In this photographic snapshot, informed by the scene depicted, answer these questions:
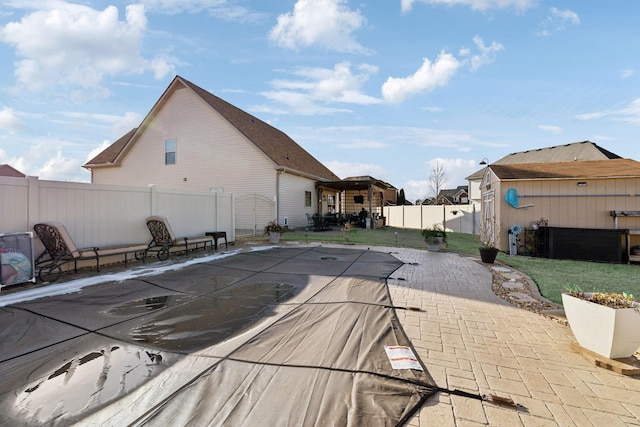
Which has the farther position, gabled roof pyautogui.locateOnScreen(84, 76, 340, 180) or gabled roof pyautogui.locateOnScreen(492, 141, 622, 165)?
gabled roof pyautogui.locateOnScreen(492, 141, 622, 165)

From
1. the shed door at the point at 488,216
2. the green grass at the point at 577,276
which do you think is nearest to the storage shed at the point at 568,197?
the shed door at the point at 488,216

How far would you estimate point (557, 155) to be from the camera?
25953 millimetres

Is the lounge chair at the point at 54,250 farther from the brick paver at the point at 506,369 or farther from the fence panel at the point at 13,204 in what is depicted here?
the brick paver at the point at 506,369

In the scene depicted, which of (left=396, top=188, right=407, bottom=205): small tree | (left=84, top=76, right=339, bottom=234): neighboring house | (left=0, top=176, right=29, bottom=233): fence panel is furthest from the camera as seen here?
(left=396, top=188, right=407, bottom=205): small tree

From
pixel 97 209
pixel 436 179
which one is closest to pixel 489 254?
pixel 97 209

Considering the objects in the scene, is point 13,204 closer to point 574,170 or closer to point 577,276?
point 577,276

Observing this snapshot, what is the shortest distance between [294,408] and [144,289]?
13.4 feet

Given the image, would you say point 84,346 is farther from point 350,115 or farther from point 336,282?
point 350,115

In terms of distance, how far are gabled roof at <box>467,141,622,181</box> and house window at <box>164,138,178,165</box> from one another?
2723cm

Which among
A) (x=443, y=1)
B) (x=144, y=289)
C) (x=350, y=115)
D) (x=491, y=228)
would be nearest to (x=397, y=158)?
(x=350, y=115)

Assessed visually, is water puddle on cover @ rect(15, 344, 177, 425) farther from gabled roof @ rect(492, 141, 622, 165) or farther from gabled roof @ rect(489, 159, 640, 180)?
gabled roof @ rect(492, 141, 622, 165)

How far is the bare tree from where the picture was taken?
110 ft

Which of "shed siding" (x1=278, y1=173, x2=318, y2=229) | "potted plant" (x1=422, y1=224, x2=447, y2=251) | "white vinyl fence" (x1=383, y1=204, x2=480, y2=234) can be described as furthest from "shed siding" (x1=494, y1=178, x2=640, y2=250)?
"shed siding" (x1=278, y1=173, x2=318, y2=229)

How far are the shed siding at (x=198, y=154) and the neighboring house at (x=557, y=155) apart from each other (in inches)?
652
